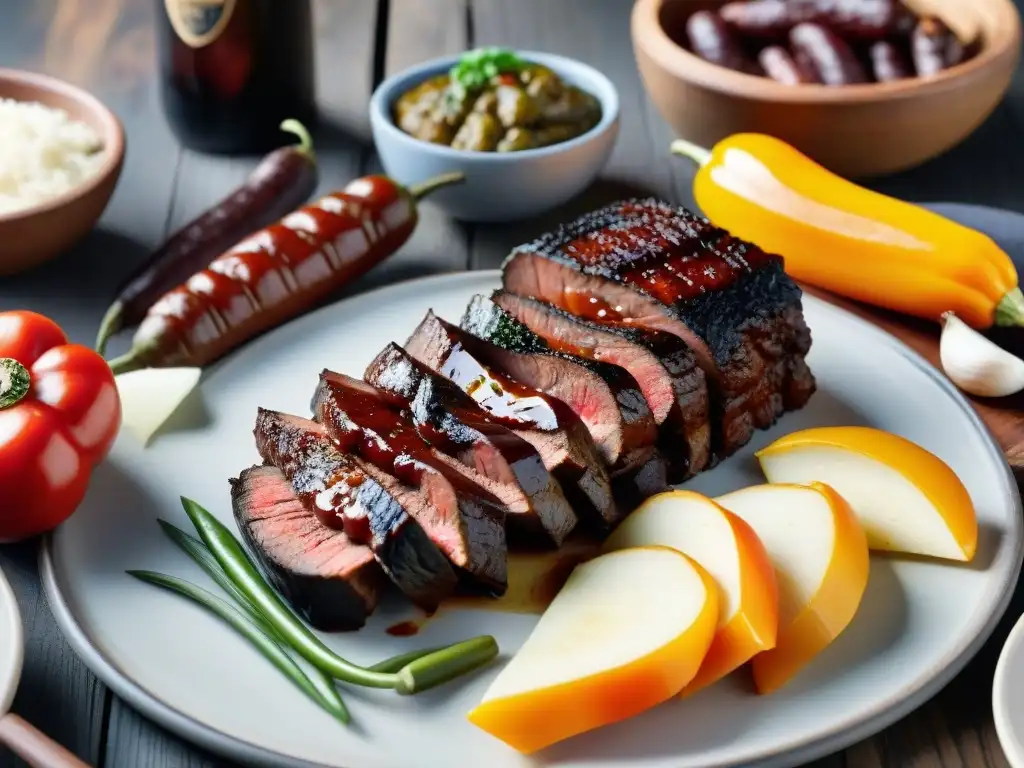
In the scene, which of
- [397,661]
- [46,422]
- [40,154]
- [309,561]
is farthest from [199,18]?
[397,661]

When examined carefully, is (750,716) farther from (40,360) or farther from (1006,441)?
(40,360)

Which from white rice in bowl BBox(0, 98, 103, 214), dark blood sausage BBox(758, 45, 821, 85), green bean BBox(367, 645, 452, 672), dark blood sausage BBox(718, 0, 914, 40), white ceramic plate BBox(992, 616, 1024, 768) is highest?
dark blood sausage BBox(718, 0, 914, 40)

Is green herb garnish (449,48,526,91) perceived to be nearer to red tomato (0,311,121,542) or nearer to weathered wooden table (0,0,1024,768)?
weathered wooden table (0,0,1024,768)

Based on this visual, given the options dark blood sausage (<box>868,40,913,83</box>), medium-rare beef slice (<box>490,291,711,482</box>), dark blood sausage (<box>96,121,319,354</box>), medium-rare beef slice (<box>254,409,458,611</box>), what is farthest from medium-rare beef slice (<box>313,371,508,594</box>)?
dark blood sausage (<box>868,40,913,83</box>)

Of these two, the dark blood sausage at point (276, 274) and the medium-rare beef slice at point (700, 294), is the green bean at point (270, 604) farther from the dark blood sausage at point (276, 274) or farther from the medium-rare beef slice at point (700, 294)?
the medium-rare beef slice at point (700, 294)

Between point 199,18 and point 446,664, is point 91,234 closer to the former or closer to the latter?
point 199,18

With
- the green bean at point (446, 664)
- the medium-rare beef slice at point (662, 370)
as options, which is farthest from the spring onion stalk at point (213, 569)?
the medium-rare beef slice at point (662, 370)
